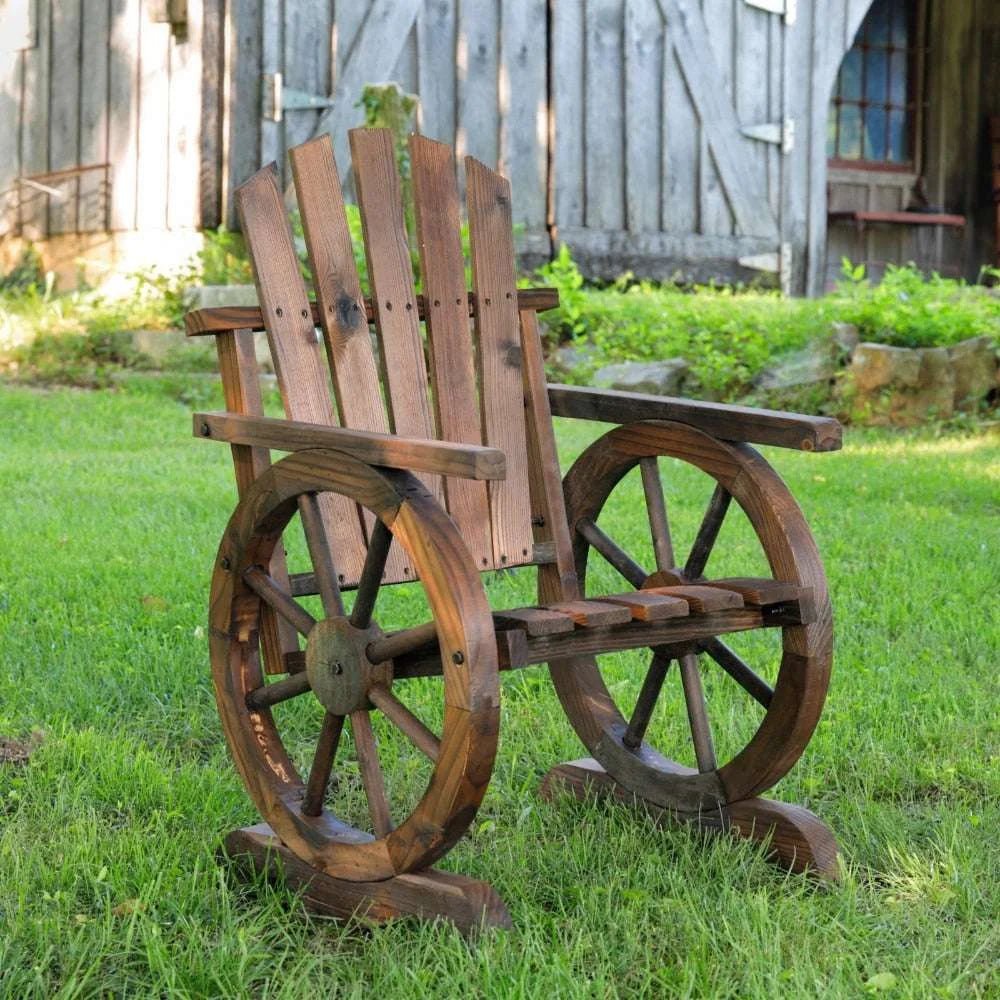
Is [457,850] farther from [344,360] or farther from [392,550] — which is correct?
[344,360]

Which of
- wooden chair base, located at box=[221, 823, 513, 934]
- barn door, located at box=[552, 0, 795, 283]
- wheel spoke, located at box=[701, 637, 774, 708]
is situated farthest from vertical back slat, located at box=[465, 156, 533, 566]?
barn door, located at box=[552, 0, 795, 283]

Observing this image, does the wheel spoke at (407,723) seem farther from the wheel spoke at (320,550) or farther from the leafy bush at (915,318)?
the leafy bush at (915,318)

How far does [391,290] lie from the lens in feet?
8.90

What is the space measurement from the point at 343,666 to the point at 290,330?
0.68 meters

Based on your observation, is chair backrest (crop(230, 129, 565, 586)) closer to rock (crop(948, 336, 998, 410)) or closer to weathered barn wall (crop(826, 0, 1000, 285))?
rock (crop(948, 336, 998, 410))

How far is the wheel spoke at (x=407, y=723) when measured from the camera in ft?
6.64

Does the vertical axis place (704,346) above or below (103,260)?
below

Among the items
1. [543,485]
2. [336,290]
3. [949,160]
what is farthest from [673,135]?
[336,290]

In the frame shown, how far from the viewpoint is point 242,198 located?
8.27 feet

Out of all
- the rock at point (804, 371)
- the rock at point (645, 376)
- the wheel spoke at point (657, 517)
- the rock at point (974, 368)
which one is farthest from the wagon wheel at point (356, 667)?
the rock at point (974, 368)

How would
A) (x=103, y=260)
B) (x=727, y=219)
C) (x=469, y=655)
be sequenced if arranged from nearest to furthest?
(x=469, y=655) < (x=103, y=260) < (x=727, y=219)

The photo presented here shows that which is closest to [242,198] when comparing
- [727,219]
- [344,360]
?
[344,360]

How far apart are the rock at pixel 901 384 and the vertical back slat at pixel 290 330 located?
5261 mm

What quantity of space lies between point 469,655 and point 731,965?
0.58 m
